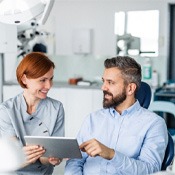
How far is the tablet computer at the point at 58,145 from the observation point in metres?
1.79

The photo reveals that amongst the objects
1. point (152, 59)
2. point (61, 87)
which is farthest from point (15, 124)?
point (152, 59)

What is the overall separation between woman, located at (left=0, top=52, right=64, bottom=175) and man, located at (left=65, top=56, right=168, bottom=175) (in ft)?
0.66

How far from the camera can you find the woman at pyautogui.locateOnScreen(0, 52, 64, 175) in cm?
214

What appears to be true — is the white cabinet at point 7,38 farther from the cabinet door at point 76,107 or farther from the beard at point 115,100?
the cabinet door at point 76,107

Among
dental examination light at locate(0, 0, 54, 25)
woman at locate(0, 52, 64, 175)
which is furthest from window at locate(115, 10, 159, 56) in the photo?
dental examination light at locate(0, 0, 54, 25)

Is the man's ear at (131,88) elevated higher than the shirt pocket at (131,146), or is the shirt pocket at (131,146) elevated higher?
the man's ear at (131,88)

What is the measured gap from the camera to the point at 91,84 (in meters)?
5.26

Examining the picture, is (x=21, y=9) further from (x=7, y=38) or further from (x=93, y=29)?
(x=93, y=29)

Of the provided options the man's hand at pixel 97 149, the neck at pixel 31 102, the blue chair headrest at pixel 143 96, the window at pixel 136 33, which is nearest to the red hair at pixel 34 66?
the neck at pixel 31 102

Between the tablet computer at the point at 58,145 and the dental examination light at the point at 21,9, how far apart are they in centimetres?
53

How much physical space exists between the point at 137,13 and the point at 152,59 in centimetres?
62

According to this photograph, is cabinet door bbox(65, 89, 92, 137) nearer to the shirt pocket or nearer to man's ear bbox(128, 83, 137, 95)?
man's ear bbox(128, 83, 137, 95)

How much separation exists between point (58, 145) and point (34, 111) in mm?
457

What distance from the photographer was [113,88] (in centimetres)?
209
